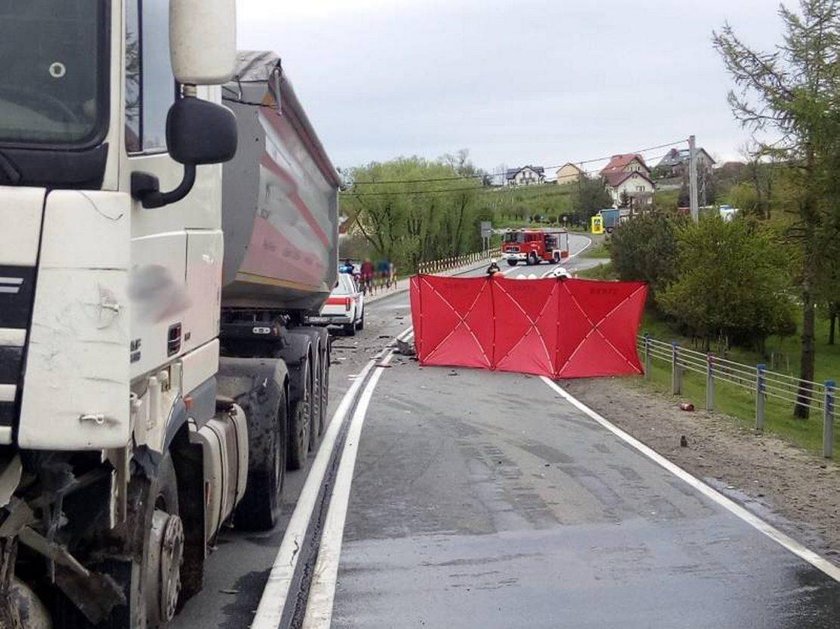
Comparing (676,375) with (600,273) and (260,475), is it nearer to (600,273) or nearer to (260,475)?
(260,475)

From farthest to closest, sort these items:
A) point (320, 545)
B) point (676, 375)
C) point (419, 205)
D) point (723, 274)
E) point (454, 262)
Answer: point (419, 205) < point (454, 262) < point (723, 274) < point (676, 375) < point (320, 545)

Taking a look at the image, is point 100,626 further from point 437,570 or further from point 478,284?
point 478,284

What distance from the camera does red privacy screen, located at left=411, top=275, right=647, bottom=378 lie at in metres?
22.7

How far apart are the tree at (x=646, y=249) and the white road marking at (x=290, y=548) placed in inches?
1539

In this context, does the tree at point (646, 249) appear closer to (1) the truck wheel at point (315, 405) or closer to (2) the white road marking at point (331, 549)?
(1) the truck wheel at point (315, 405)

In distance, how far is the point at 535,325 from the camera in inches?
925

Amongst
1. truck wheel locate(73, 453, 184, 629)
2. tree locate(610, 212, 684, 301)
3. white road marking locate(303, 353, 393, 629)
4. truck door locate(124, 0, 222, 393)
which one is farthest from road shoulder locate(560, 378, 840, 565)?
tree locate(610, 212, 684, 301)

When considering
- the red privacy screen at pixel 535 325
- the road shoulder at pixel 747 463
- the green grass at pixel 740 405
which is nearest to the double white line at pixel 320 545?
the road shoulder at pixel 747 463

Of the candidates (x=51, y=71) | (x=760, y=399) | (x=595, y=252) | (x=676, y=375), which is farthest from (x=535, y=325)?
(x=595, y=252)

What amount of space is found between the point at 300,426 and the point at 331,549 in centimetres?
302

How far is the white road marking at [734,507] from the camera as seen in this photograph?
762 centimetres

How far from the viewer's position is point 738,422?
15961 mm

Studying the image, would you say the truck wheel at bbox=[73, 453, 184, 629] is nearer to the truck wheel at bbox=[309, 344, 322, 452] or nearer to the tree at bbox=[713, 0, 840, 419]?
the truck wheel at bbox=[309, 344, 322, 452]

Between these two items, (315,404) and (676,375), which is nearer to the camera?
(315,404)
